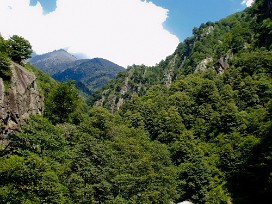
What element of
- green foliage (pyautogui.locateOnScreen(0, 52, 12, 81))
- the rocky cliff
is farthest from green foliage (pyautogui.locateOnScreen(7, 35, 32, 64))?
green foliage (pyautogui.locateOnScreen(0, 52, 12, 81))

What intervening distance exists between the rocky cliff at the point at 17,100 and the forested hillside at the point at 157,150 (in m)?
2.93

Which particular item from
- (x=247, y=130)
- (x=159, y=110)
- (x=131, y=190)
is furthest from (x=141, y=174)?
(x=159, y=110)

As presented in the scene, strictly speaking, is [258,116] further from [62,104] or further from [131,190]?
[62,104]

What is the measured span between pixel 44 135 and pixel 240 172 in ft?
139

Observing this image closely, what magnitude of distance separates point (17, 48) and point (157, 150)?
37497 mm

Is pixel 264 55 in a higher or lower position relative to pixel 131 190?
higher

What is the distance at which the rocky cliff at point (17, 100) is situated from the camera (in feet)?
175

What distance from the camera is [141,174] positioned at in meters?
52.8

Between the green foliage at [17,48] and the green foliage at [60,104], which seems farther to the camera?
the green foliage at [60,104]

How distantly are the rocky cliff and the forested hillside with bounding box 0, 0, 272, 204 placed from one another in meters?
2.93

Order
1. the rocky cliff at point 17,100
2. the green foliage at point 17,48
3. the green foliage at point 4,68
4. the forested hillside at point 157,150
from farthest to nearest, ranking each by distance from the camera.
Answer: the green foliage at point 17,48 < the green foliage at point 4,68 < the rocky cliff at point 17,100 < the forested hillside at point 157,150

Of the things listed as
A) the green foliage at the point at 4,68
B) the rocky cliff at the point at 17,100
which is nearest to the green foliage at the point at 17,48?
the rocky cliff at the point at 17,100

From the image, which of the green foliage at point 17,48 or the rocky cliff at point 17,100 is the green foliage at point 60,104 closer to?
the rocky cliff at point 17,100

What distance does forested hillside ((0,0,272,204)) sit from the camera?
44.1 m
